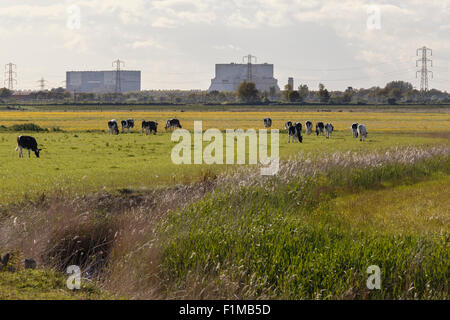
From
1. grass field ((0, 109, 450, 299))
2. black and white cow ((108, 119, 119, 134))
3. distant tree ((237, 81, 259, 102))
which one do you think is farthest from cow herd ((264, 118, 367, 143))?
distant tree ((237, 81, 259, 102))

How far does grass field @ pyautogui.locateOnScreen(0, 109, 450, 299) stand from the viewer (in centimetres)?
1408

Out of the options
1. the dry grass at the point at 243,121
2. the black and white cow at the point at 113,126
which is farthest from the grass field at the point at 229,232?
the dry grass at the point at 243,121

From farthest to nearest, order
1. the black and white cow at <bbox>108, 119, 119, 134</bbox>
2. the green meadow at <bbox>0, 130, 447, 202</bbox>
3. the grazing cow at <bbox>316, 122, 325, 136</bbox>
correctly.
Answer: the black and white cow at <bbox>108, 119, 119, 134</bbox> < the grazing cow at <bbox>316, 122, 325, 136</bbox> < the green meadow at <bbox>0, 130, 447, 202</bbox>

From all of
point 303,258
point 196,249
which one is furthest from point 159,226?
point 303,258

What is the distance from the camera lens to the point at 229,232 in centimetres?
1672

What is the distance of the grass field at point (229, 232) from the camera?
1408 centimetres

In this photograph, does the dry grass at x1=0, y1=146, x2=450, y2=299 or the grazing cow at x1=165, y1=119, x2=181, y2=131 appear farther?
the grazing cow at x1=165, y1=119, x2=181, y2=131

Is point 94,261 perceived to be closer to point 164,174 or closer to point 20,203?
point 20,203

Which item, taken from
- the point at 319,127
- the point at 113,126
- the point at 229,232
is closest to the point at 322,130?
the point at 319,127

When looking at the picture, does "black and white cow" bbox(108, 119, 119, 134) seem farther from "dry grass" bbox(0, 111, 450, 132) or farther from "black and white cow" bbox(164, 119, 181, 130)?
"black and white cow" bbox(164, 119, 181, 130)

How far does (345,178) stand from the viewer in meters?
26.9

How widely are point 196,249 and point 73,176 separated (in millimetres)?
11440

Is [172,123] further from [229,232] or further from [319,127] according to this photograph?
[229,232]
